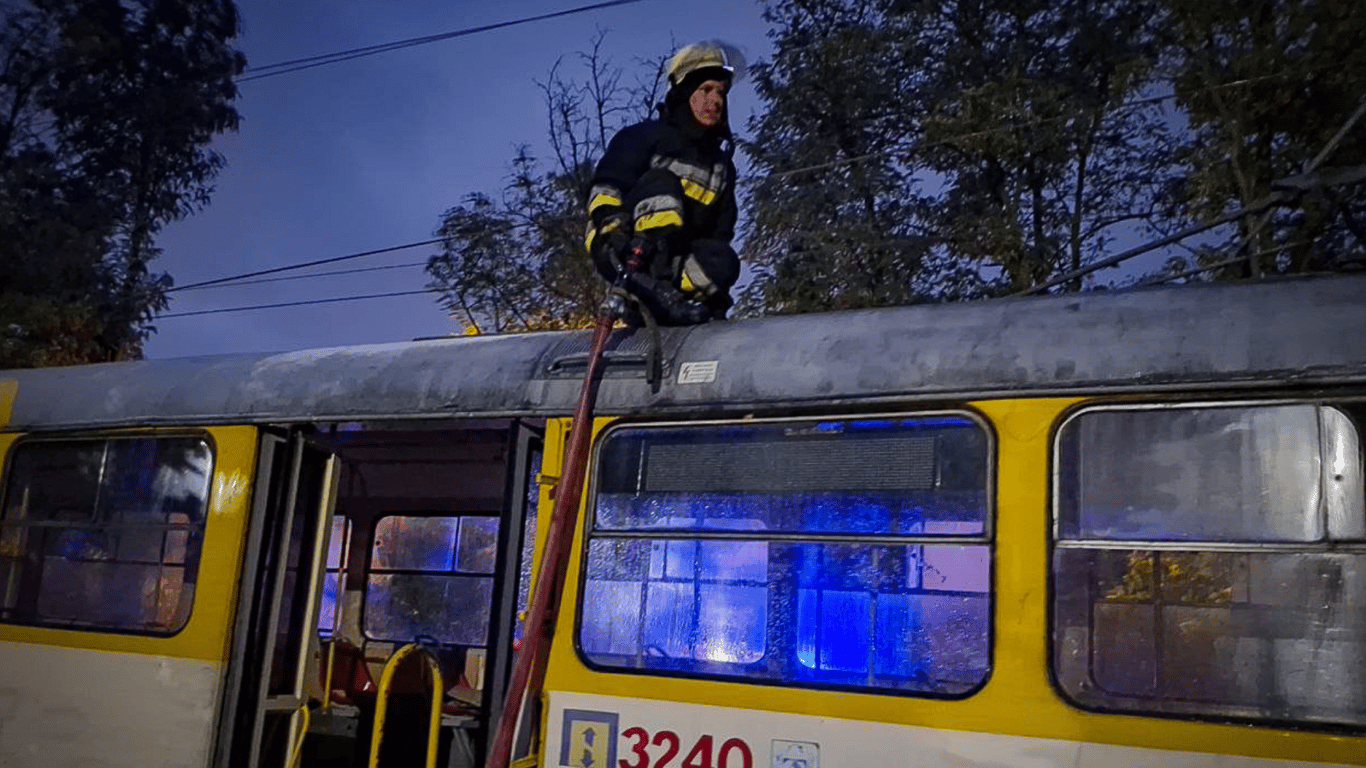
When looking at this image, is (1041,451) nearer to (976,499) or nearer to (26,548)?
(976,499)

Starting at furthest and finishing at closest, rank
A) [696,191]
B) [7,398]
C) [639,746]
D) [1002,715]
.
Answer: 1. [7,398]
2. [696,191]
3. [639,746]
4. [1002,715]

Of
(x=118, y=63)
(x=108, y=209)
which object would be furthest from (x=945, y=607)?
(x=118, y=63)

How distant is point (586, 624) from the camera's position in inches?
164

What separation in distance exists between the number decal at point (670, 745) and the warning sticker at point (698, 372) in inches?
48.2

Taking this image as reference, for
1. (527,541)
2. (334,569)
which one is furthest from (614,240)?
(334,569)

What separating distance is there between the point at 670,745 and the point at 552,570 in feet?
2.32

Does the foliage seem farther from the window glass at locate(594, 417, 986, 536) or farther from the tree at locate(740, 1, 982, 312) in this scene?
the window glass at locate(594, 417, 986, 536)

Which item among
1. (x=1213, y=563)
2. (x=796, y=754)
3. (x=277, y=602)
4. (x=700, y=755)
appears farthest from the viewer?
(x=277, y=602)

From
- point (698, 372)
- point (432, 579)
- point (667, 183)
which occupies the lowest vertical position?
point (432, 579)

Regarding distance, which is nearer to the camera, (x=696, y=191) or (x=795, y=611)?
(x=795, y=611)

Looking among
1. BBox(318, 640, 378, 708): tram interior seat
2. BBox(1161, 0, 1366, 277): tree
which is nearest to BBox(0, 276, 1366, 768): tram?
BBox(318, 640, 378, 708): tram interior seat

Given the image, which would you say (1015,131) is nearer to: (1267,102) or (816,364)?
(1267,102)

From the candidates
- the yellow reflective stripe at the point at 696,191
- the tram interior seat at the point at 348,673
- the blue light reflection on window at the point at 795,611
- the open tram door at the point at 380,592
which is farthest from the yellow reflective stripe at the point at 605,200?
the tram interior seat at the point at 348,673

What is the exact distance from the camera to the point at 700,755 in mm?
3822
